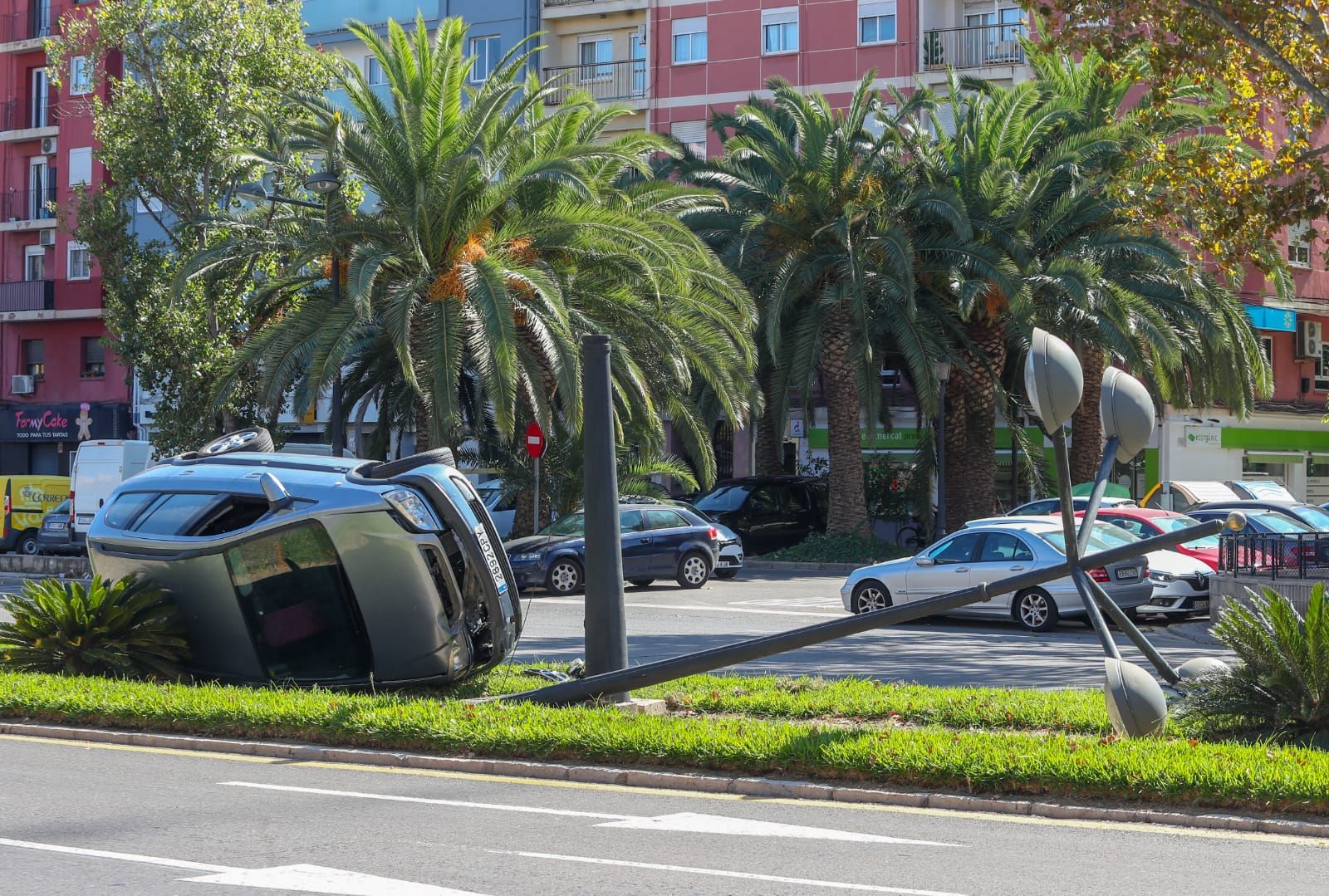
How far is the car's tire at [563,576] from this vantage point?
2633cm

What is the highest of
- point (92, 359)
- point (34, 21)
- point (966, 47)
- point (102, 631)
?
point (34, 21)

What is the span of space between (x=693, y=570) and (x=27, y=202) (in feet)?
124

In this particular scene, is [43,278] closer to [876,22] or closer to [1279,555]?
[876,22]

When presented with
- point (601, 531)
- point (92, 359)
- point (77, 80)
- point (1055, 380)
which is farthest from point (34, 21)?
point (1055, 380)

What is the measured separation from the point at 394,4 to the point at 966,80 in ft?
74.7

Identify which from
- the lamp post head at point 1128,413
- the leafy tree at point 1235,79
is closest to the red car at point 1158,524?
the leafy tree at point 1235,79

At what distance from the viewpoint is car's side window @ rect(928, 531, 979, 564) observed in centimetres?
2159

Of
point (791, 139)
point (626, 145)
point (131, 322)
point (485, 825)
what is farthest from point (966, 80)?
point (485, 825)

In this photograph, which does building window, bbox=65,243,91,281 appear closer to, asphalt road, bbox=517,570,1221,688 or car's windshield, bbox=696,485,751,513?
car's windshield, bbox=696,485,751,513

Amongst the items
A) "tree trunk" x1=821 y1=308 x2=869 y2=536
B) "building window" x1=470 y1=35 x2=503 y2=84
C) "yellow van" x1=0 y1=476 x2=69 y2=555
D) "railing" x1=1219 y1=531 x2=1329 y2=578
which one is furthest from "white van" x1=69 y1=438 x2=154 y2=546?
"railing" x1=1219 y1=531 x2=1329 y2=578

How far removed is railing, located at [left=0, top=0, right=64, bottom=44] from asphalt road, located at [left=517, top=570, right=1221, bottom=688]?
38.8 meters

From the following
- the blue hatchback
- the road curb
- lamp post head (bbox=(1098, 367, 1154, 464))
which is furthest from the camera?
the blue hatchback

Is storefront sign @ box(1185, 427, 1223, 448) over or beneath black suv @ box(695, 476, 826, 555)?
over

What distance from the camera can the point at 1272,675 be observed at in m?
9.49
